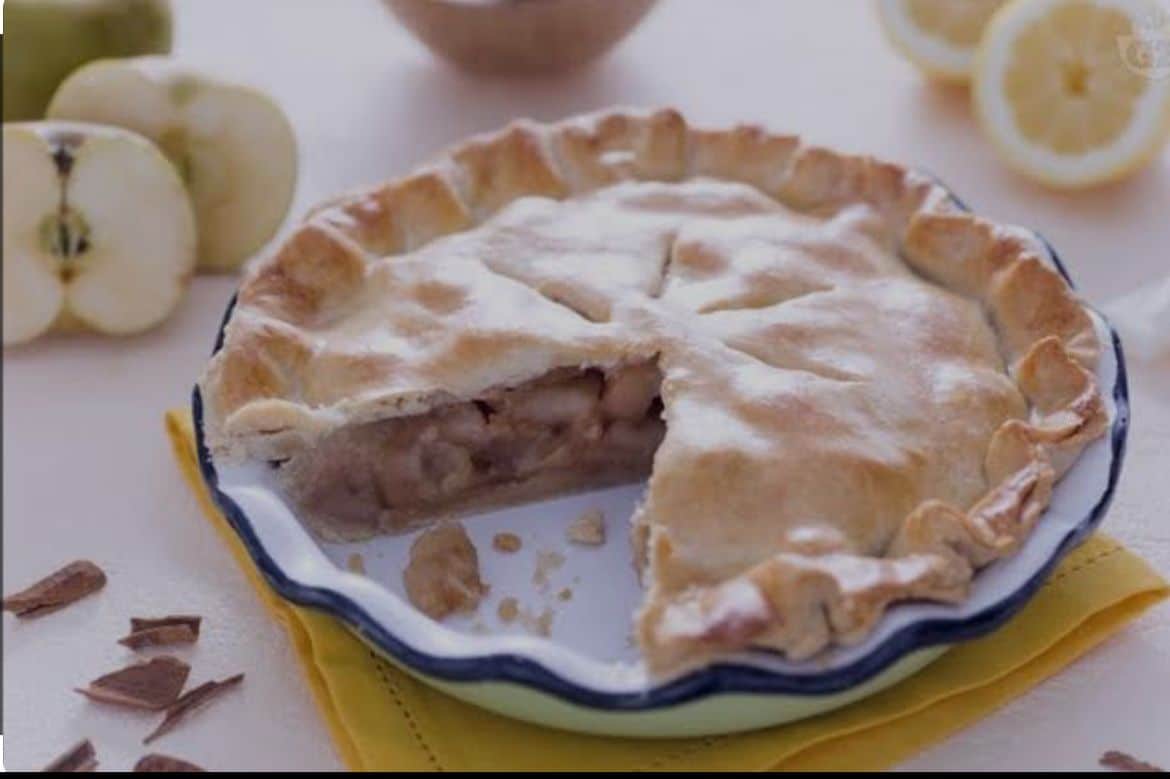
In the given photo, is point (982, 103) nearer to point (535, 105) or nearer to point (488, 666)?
point (535, 105)

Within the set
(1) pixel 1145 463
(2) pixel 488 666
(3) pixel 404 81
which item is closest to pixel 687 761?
(2) pixel 488 666

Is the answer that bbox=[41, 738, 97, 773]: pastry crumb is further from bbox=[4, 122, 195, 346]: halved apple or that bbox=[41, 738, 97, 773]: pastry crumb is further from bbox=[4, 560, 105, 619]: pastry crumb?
bbox=[4, 122, 195, 346]: halved apple

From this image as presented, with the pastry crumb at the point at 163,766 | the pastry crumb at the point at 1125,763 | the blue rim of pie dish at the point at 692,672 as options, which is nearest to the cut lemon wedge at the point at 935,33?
the blue rim of pie dish at the point at 692,672

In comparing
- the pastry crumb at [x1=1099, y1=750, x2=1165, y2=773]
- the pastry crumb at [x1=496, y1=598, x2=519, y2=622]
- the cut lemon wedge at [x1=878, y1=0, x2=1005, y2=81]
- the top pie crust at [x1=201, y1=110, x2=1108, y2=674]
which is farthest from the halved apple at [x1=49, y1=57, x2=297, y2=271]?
the pastry crumb at [x1=1099, y1=750, x2=1165, y2=773]

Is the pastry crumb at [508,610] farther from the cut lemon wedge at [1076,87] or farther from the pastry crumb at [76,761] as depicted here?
the cut lemon wedge at [1076,87]

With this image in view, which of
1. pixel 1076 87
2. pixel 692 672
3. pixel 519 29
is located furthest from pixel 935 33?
pixel 692 672

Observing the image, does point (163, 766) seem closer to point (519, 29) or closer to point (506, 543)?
point (506, 543)
